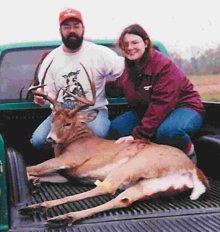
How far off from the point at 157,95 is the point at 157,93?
0.06 ft

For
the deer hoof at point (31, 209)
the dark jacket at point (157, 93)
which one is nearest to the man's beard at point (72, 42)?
the dark jacket at point (157, 93)

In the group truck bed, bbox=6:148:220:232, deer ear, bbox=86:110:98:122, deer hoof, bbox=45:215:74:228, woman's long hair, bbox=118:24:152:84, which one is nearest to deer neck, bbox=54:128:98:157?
deer ear, bbox=86:110:98:122

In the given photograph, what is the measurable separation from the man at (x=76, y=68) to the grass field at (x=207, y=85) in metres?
14.1

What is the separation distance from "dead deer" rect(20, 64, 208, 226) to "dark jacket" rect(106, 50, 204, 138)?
0.73 ft

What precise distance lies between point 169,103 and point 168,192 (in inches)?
36.5

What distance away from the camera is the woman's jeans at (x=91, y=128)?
5895 mm

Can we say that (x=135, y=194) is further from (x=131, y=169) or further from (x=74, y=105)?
(x=74, y=105)

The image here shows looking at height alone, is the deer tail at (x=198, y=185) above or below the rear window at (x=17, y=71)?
below

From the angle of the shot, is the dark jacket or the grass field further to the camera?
the grass field

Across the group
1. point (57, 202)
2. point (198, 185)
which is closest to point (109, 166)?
point (198, 185)

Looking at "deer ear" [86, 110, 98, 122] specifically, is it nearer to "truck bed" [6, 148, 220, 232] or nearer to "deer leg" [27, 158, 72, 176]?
"deer leg" [27, 158, 72, 176]

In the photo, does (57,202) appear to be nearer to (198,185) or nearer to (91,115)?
(198,185)

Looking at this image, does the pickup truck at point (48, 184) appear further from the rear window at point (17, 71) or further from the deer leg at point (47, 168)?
the deer leg at point (47, 168)

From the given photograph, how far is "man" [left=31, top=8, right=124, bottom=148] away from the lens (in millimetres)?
6066
